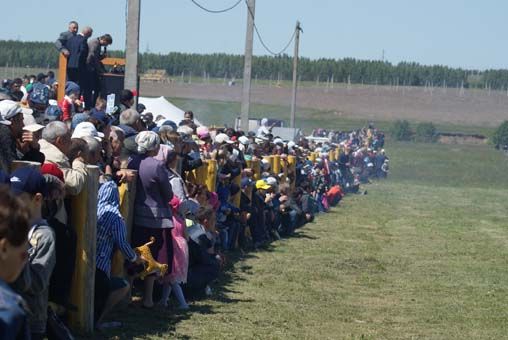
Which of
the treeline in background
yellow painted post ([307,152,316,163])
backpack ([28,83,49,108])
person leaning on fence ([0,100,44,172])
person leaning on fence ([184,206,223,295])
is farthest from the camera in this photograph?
the treeline in background

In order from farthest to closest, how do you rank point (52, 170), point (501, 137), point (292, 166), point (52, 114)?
1. point (501, 137)
2. point (292, 166)
3. point (52, 114)
4. point (52, 170)

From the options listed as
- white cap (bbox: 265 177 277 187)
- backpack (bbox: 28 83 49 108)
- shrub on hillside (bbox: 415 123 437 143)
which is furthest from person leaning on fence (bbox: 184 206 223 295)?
shrub on hillside (bbox: 415 123 437 143)

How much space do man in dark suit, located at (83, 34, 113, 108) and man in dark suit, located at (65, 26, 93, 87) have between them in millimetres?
129

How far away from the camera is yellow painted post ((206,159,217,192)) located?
17328 millimetres

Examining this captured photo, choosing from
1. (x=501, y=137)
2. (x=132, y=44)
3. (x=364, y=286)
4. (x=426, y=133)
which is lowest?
(x=426, y=133)

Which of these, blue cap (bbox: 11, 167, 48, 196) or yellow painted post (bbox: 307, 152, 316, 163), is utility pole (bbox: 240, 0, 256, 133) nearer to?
yellow painted post (bbox: 307, 152, 316, 163)

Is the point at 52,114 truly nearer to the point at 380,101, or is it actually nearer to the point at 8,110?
the point at 8,110

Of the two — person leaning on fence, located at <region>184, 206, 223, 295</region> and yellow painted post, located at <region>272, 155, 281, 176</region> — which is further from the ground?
person leaning on fence, located at <region>184, 206, 223, 295</region>

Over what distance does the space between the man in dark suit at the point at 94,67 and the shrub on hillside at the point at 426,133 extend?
70633 millimetres

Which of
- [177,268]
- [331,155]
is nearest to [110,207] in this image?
[177,268]

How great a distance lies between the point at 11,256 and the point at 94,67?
15.7 meters

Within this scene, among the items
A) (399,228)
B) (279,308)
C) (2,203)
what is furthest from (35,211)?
(399,228)

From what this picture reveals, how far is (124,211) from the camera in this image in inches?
466

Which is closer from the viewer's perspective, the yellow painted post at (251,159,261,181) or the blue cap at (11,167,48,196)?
the blue cap at (11,167,48,196)
